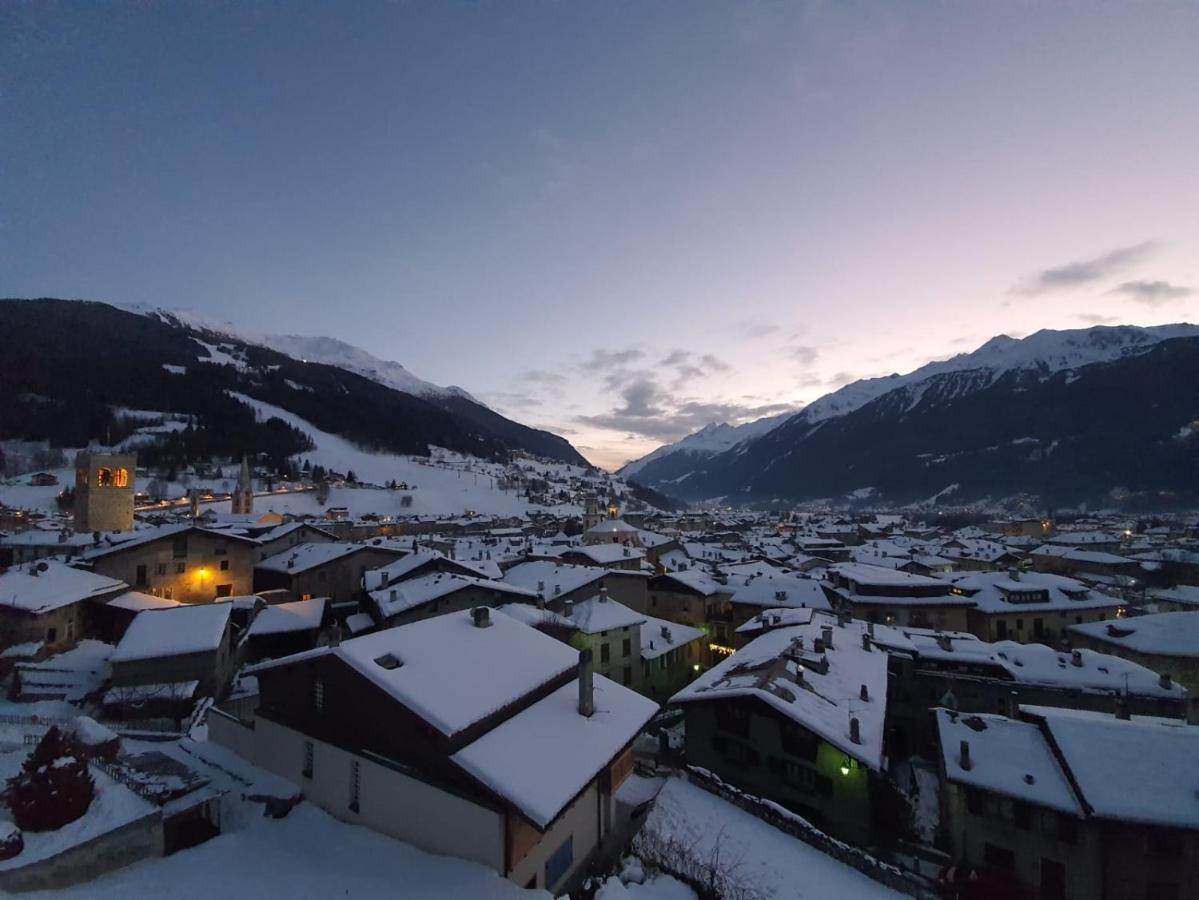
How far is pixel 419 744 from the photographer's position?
49.1ft

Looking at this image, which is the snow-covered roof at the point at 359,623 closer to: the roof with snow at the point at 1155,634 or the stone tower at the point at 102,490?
the stone tower at the point at 102,490

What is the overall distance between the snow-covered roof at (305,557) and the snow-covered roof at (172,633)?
1809 cm

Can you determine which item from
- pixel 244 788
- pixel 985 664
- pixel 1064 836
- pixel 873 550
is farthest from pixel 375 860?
pixel 873 550

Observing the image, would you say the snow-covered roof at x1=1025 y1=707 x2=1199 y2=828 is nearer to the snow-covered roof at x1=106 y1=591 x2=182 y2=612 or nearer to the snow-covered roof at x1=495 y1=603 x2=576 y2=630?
the snow-covered roof at x1=495 y1=603 x2=576 y2=630

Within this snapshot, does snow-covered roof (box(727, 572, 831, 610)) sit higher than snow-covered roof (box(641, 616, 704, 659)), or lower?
higher

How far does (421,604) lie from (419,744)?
24548 millimetres

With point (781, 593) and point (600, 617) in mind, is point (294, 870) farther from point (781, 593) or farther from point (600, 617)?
point (781, 593)

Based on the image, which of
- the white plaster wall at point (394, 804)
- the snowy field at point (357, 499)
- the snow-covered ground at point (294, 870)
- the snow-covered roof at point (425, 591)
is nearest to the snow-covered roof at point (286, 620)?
the snow-covered roof at point (425, 591)

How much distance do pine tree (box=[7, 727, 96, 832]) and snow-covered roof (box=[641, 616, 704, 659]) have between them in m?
31.6

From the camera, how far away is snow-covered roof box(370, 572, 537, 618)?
38094 mm

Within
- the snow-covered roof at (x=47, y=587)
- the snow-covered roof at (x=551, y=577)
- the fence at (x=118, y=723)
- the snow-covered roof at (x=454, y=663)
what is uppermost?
the snow-covered roof at (x=454, y=663)

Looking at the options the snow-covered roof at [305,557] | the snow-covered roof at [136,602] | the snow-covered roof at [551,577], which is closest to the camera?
the snow-covered roof at [136,602]

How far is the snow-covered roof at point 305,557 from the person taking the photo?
50.9m

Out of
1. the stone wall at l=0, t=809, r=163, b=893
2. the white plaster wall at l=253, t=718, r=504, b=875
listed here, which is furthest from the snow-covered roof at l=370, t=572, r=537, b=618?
the stone wall at l=0, t=809, r=163, b=893
